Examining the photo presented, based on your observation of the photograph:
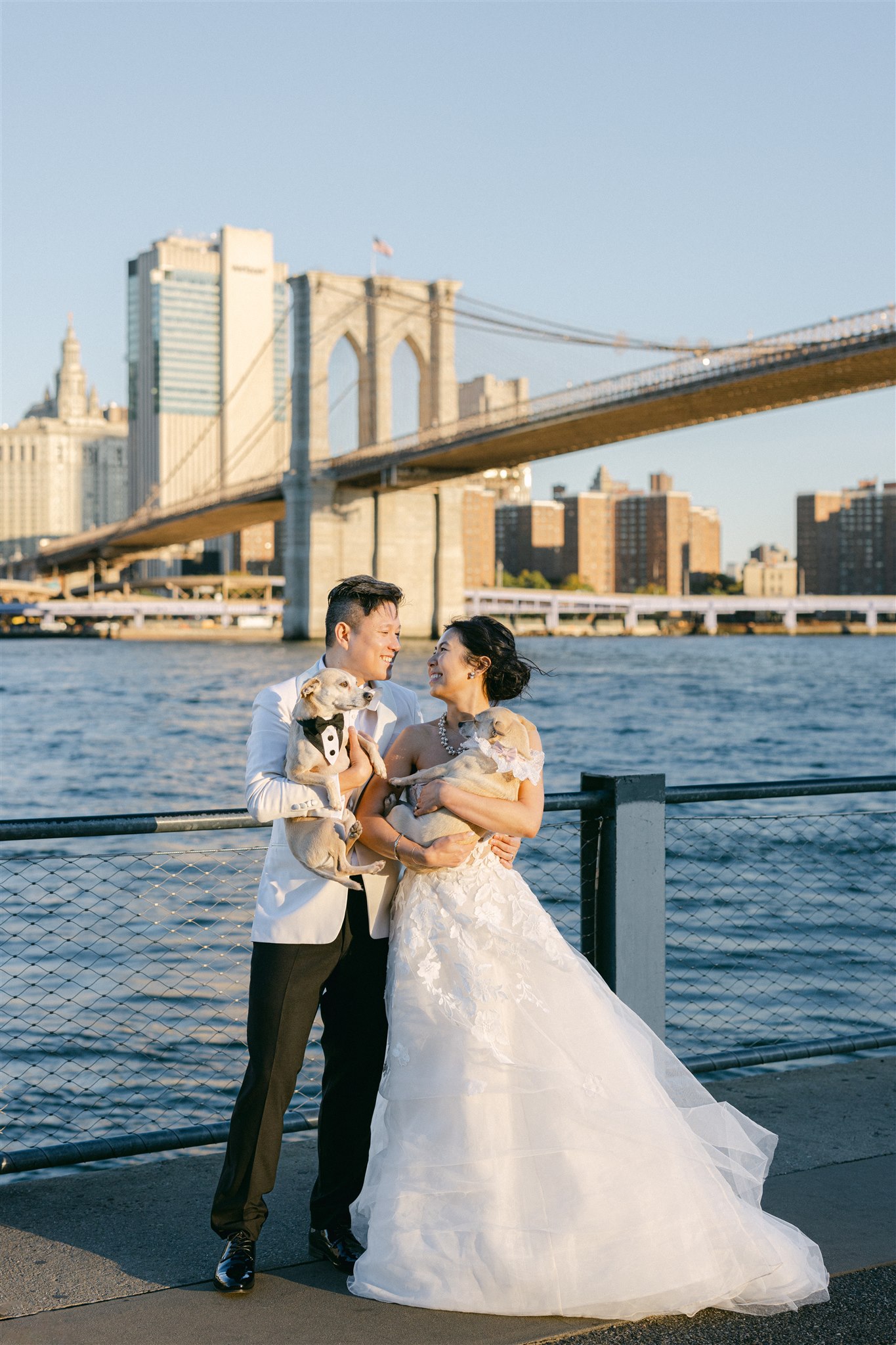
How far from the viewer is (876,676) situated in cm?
4206

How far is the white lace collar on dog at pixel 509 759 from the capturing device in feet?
8.08

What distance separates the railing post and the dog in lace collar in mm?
858

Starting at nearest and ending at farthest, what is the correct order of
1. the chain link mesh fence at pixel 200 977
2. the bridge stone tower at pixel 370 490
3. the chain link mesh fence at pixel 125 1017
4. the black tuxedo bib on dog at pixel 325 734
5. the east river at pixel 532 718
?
1. the black tuxedo bib on dog at pixel 325 734
2. the chain link mesh fence at pixel 125 1017
3. the chain link mesh fence at pixel 200 977
4. the east river at pixel 532 718
5. the bridge stone tower at pixel 370 490

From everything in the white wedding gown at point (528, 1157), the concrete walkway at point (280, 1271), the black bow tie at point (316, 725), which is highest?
the black bow tie at point (316, 725)

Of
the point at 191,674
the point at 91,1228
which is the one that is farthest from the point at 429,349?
the point at 91,1228

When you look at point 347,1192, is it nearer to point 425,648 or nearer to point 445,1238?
point 445,1238

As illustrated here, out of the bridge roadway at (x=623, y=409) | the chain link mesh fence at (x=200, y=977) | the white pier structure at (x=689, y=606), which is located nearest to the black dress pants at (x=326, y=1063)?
the chain link mesh fence at (x=200, y=977)

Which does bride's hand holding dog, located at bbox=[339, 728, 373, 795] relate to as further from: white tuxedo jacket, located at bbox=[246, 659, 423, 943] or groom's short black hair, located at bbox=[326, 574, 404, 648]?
groom's short black hair, located at bbox=[326, 574, 404, 648]

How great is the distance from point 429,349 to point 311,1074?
160 feet

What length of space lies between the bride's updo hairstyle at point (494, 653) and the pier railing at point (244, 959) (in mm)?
556

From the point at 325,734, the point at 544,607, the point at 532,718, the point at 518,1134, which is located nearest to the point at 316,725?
the point at 325,734

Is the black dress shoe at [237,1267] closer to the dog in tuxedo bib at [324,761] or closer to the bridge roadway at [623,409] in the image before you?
the dog in tuxedo bib at [324,761]

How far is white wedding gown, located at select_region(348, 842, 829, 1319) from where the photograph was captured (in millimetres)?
2299

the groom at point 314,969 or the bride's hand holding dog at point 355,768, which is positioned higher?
the bride's hand holding dog at point 355,768
